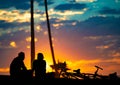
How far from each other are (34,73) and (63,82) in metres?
2.35

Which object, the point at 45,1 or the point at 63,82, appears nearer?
the point at 63,82

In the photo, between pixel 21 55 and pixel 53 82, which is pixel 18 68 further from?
pixel 53 82

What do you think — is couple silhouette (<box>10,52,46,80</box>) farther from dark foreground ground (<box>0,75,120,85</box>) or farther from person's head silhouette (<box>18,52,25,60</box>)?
dark foreground ground (<box>0,75,120,85</box>)

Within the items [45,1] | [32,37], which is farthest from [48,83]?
[45,1]

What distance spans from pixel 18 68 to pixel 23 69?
1.07ft

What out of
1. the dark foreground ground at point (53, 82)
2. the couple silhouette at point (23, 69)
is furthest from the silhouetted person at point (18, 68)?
the dark foreground ground at point (53, 82)

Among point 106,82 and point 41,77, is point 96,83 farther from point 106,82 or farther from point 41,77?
point 41,77

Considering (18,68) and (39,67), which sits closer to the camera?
(18,68)

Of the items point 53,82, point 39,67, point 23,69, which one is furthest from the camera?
point 39,67

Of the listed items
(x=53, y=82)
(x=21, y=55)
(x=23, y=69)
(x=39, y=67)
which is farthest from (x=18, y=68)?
(x=53, y=82)

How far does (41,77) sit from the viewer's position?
814 inches

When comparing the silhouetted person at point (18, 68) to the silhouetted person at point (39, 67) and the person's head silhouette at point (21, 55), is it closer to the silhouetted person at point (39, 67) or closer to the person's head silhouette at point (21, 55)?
the person's head silhouette at point (21, 55)

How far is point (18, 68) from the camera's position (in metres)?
20.1

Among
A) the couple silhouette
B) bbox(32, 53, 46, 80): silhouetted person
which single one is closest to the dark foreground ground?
the couple silhouette
